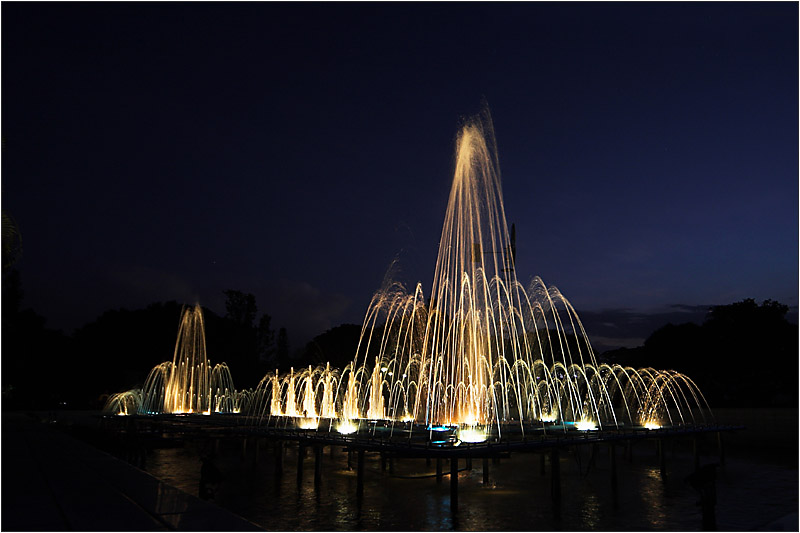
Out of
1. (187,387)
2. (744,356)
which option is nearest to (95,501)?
(187,387)

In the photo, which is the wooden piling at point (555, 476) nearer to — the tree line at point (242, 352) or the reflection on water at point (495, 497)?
the reflection on water at point (495, 497)

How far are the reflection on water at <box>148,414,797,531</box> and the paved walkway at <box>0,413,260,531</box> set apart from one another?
0.54m

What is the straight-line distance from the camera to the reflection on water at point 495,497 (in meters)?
16.9

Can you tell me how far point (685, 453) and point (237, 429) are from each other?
26544 millimetres

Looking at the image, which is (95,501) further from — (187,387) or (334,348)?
(334,348)

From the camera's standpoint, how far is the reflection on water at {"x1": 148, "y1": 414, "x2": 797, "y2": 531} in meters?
16.9

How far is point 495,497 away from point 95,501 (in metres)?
12.8

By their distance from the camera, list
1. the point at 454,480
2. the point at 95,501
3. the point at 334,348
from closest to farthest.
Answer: the point at 95,501 < the point at 454,480 < the point at 334,348

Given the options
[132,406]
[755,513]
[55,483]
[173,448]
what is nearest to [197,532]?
[55,483]

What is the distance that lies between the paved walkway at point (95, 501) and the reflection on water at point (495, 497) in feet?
1.77

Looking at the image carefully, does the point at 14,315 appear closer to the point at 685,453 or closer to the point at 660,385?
the point at 685,453

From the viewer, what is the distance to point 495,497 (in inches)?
810

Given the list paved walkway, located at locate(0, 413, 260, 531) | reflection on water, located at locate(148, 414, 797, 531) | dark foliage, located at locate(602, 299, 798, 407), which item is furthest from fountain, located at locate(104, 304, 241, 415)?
dark foliage, located at locate(602, 299, 798, 407)

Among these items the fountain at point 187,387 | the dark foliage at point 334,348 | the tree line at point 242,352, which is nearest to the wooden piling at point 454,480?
the tree line at point 242,352
